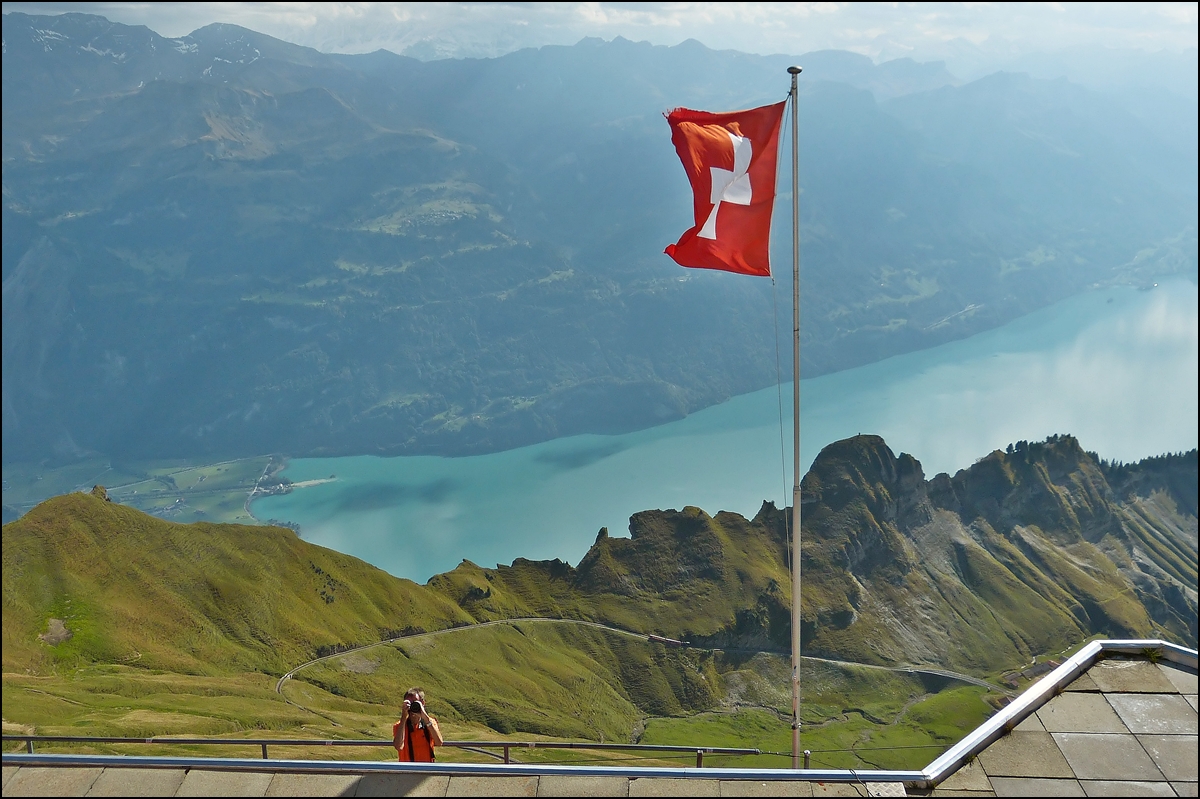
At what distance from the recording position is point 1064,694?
589 inches

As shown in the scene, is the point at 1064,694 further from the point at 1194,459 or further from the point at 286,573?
the point at 1194,459

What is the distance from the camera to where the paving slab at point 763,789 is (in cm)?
1249

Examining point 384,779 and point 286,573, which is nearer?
point 384,779

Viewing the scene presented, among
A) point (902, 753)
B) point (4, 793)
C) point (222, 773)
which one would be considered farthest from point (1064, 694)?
point (902, 753)

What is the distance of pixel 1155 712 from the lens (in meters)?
14.3

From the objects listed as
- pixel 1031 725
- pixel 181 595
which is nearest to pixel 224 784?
pixel 1031 725

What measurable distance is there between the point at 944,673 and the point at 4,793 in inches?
5231

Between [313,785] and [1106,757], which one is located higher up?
[1106,757]

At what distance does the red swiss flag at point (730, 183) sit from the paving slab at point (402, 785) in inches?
461

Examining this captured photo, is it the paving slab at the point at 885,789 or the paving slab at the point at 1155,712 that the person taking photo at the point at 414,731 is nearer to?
the paving slab at the point at 885,789

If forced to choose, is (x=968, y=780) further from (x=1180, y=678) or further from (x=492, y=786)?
(x=492, y=786)

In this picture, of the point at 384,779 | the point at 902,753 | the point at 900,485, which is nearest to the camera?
the point at 384,779

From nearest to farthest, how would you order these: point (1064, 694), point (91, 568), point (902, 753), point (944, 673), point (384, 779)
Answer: point (384, 779) < point (1064, 694) < point (91, 568) < point (902, 753) < point (944, 673)

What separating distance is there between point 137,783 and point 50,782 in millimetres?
1341
